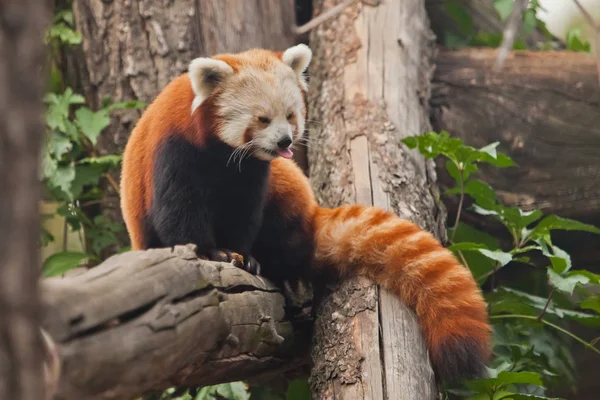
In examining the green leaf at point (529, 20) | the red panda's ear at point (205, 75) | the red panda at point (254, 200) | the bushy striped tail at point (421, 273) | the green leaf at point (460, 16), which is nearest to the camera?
the bushy striped tail at point (421, 273)

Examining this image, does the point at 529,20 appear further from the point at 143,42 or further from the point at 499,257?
the point at 143,42

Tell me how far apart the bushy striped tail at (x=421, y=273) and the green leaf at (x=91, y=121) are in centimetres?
164

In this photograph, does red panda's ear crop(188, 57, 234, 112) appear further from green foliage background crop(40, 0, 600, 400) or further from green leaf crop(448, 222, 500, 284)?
green leaf crop(448, 222, 500, 284)

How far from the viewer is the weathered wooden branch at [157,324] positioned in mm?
1857

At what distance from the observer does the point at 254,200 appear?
3318mm

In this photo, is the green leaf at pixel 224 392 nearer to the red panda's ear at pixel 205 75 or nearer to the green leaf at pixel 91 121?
the red panda's ear at pixel 205 75

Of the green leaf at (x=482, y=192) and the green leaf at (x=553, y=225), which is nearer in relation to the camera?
the green leaf at (x=553, y=225)

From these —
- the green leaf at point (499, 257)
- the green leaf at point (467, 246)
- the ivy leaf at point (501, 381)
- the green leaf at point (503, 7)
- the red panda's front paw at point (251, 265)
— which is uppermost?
the green leaf at point (503, 7)

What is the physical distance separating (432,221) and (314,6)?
6.58 ft

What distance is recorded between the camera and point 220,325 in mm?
2533

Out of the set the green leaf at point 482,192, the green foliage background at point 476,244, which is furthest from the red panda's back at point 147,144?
the green leaf at point 482,192

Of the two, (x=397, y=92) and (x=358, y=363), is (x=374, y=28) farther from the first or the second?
(x=358, y=363)

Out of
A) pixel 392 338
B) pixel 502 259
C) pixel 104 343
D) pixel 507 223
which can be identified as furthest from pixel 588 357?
pixel 104 343

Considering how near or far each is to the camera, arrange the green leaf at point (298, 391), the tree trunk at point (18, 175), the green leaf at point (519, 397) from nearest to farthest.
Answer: the tree trunk at point (18, 175) → the green leaf at point (519, 397) → the green leaf at point (298, 391)
